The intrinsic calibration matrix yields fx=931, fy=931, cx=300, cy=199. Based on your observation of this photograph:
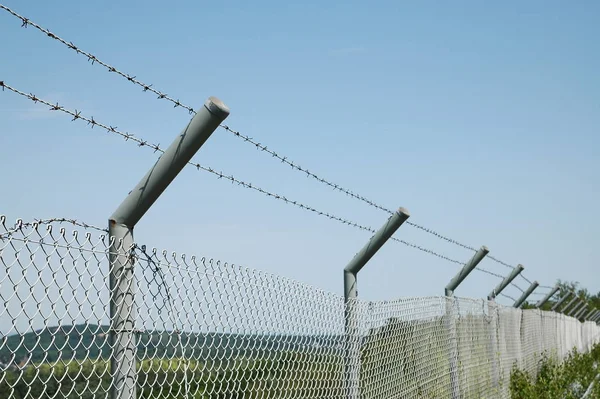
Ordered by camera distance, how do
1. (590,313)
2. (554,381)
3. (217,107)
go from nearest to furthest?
(217,107)
(554,381)
(590,313)

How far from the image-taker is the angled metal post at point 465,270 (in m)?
10.6

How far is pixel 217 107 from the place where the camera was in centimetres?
377

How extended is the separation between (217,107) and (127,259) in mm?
727

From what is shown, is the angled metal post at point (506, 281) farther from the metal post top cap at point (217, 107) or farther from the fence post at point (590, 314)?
the fence post at point (590, 314)

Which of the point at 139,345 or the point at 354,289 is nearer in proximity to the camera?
the point at 139,345

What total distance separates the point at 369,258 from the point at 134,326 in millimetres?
3345

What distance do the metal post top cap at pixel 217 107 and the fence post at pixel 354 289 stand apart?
8.25ft

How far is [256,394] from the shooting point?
4.50 m

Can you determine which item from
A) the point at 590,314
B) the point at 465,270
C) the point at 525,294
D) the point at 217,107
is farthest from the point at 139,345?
the point at 590,314

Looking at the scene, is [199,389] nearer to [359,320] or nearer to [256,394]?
[256,394]

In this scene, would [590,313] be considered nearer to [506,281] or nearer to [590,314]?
[590,314]

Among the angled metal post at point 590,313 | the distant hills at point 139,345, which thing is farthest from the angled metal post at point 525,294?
the angled metal post at point 590,313

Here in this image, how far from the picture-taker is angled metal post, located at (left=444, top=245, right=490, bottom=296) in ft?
34.9

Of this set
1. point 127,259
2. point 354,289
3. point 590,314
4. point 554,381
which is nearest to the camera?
point 127,259
